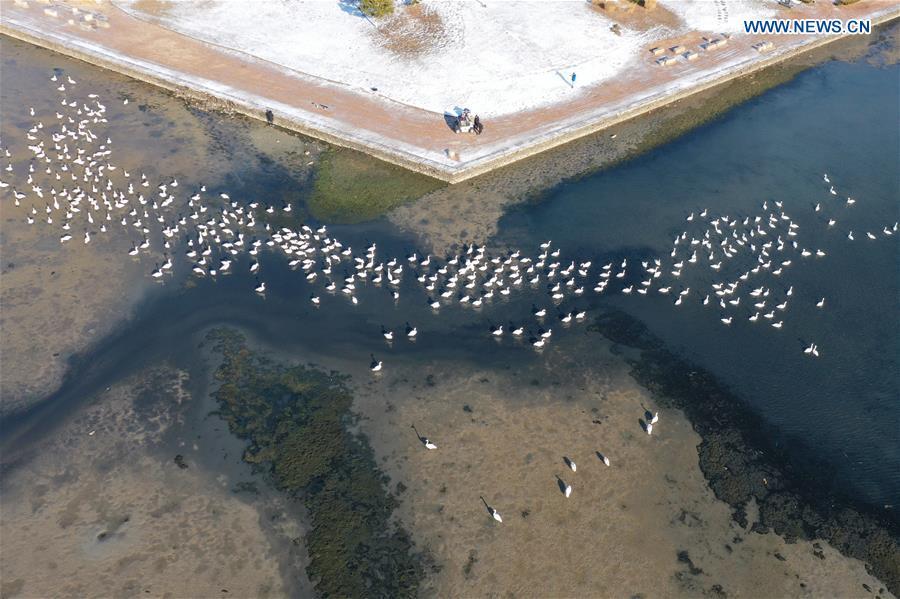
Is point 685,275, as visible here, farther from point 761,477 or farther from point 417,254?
point 417,254

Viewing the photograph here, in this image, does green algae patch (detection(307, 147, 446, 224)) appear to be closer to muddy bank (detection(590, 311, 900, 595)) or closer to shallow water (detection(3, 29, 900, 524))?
shallow water (detection(3, 29, 900, 524))

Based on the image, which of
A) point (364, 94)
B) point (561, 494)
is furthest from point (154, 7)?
point (561, 494)

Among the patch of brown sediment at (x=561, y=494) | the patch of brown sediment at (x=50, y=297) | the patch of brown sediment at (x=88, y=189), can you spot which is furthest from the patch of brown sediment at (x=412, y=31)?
the patch of brown sediment at (x=561, y=494)

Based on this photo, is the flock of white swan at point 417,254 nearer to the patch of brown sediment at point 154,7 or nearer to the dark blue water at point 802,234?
the dark blue water at point 802,234

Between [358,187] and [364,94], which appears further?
[364,94]

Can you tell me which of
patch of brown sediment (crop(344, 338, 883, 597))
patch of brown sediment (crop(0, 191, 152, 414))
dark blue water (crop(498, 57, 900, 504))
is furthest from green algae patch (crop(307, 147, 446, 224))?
patch of brown sediment (crop(344, 338, 883, 597))

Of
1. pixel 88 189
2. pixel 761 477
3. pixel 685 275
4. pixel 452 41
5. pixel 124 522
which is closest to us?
pixel 124 522
